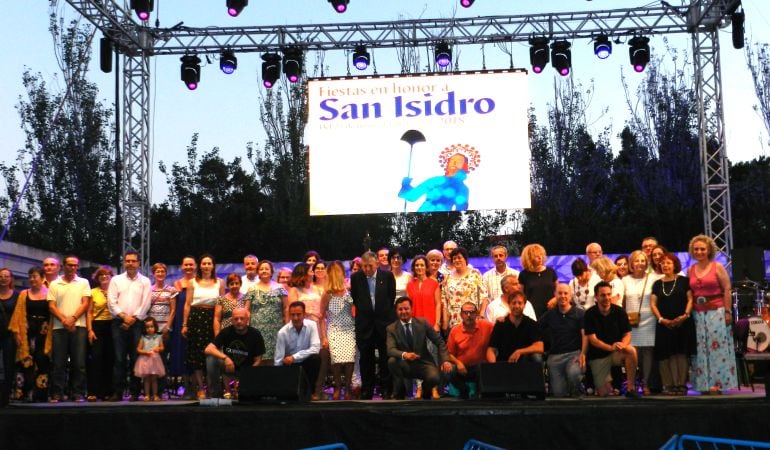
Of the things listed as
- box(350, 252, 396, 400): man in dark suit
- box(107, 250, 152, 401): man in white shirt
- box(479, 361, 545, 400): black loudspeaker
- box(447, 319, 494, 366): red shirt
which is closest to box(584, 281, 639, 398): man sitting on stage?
box(447, 319, 494, 366): red shirt

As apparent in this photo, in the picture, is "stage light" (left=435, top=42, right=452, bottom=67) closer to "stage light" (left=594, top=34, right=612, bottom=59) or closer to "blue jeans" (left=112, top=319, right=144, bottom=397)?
"stage light" (left=594, top=34, right=612, bottom=59)

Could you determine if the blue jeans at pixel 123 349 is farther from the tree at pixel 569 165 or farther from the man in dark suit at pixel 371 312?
the tree at pixel 569 165

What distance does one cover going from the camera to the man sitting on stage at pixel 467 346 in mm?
7301

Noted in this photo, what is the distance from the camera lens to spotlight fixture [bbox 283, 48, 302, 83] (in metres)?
12.1

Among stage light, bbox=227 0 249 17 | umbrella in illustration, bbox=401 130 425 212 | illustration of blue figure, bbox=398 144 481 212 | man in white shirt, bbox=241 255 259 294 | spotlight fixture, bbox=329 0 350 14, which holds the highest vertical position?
stage light, bbox=227 0 249 17

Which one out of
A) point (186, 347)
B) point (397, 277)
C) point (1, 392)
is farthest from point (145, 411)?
point (397, 277)

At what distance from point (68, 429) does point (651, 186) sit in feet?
55.5

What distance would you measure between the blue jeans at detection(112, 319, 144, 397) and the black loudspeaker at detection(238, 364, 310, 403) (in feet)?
7.56

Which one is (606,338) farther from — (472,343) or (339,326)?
(339,326)

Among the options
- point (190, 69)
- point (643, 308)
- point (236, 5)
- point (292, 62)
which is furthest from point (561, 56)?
point (643, 308)

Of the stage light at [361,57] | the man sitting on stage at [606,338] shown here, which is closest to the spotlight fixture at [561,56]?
the stage light at [361,57]

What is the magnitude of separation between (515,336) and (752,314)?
3.46m

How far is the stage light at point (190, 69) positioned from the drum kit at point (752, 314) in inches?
296

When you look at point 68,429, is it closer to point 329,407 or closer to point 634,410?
point 329,407
